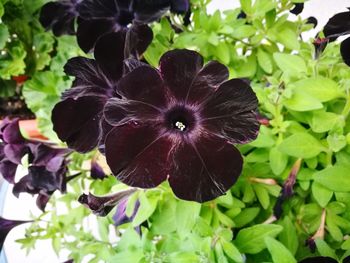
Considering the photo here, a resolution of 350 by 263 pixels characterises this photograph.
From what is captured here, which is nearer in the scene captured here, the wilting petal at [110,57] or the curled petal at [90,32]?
the wilting petal at [110,57]

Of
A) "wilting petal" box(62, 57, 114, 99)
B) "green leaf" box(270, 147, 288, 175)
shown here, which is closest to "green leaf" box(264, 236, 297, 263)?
"green leaf" box(270, 147, 288, 175)

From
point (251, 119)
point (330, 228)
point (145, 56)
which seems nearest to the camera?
point (251, 119)

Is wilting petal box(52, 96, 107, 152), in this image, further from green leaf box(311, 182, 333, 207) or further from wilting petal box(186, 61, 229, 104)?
green leaf box(311, 182, 333, 207)

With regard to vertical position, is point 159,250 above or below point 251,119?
below

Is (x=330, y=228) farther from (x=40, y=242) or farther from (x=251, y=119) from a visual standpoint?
(x=40, y=242)

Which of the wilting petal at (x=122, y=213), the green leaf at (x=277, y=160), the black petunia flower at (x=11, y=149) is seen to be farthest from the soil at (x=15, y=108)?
the green leaf at (x=277, y=160)

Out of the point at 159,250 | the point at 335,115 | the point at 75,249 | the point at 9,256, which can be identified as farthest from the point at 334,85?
the point at 9,256

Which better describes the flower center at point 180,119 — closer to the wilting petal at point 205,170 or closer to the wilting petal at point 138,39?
the wilting petal at point 205,170
